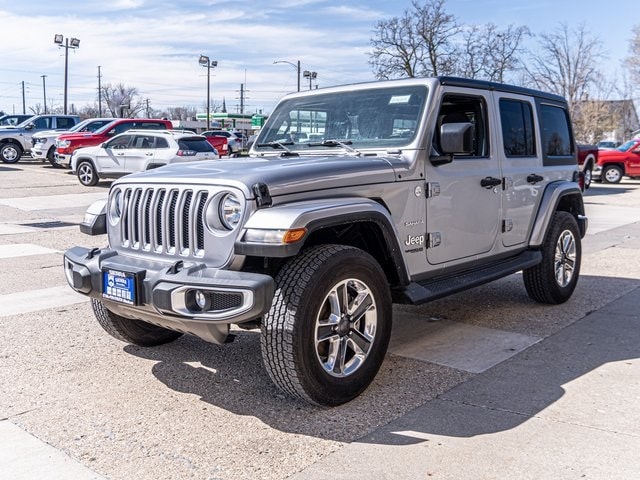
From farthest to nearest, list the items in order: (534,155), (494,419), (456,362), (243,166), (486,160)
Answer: (534,155) → (486,160) → (456,362) → (243,166) → (494,419)

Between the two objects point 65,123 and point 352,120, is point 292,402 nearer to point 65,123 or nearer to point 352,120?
point 352,120

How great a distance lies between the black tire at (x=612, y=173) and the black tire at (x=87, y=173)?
57.8 ft

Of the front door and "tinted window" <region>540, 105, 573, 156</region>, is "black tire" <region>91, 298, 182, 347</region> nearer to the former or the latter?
the front door

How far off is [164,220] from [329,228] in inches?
39.0

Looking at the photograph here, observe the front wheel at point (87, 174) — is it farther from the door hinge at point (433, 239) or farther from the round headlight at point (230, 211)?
the round headlight at point (230, 211)

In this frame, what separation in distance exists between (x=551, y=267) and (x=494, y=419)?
270 cm

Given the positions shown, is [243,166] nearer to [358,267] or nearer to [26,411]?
[358,267]

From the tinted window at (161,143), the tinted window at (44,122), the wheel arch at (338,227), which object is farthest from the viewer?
the tinted window at (44,122)

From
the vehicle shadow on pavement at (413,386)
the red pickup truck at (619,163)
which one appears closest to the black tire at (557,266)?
the vehicle shadow on pavement at (413,386)

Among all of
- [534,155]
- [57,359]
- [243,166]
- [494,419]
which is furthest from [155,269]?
[534,155]

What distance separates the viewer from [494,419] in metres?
3.71

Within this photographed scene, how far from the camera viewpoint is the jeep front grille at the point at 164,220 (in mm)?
3787

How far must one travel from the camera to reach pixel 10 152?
2730 cm

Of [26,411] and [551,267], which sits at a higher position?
[551,267]
